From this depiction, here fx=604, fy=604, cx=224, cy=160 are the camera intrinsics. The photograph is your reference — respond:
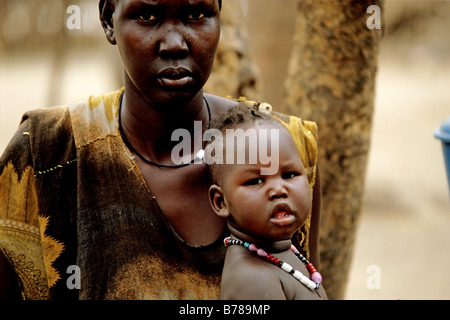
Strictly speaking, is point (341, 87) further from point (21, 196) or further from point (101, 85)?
point (101, 85)

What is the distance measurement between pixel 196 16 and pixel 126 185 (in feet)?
2.00

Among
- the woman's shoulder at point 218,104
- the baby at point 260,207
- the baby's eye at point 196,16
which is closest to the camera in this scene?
the baby at point 260,207

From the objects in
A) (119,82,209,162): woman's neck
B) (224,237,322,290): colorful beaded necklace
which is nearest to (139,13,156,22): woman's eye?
(119,82,209,162): woman's neck

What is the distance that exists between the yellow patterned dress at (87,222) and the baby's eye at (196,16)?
486 millimetres

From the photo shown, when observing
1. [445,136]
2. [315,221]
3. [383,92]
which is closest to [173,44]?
[315,221]

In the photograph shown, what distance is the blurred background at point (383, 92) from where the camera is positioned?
19.2 feet

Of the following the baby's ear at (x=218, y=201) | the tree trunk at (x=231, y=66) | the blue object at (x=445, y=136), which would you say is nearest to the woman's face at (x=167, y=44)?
the baby's ear at (x=218, y=201)

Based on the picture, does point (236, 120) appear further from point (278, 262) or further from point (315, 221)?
point (315, 221)

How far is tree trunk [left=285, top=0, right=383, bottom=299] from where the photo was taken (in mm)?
3562

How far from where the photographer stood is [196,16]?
1922mm

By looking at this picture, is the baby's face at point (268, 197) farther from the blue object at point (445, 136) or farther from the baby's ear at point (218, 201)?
the blue object at point (445, 136)

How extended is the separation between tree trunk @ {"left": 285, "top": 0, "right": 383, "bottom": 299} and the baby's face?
78.0 inches

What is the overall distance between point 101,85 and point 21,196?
13.0m
